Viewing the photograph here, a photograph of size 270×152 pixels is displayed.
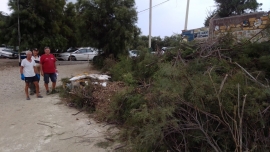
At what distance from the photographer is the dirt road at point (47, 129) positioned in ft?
12.5

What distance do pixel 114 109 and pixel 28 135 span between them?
1622 millimetres

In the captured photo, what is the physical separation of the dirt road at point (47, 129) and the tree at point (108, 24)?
7075mm

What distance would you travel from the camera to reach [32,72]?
675 cm

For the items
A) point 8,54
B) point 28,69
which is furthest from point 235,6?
point 8,54

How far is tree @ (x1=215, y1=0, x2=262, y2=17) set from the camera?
20.3 m

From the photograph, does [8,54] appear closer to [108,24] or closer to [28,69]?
[108,24]

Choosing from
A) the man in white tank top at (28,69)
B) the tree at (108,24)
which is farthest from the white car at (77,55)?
the man in white tank top at (28,69)

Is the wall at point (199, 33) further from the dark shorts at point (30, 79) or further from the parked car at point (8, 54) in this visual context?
the parked car at point (8, 54)

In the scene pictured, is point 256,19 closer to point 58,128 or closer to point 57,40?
point 58,128

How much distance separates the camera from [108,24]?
13.1 meters

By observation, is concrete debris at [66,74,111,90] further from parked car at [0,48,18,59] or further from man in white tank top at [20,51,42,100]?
parked car at [0,48,18,59]

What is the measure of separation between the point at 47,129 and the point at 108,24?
9.37 meters

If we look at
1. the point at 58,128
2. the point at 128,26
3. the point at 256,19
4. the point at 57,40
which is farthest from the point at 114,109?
the point at 57,40

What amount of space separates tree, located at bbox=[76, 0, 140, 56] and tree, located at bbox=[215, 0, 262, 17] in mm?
10832
